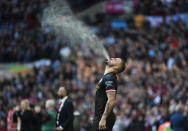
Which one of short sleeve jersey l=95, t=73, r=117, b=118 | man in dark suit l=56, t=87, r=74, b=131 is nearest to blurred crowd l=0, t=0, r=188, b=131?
man in dark suit l=56, t=87, r=74, b=131

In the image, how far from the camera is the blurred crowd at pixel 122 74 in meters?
19.0

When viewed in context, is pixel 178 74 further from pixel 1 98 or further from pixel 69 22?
pixel 1 98

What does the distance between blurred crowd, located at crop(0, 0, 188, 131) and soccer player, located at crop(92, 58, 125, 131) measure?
552 centimetres

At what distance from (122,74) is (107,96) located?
13.2 metres

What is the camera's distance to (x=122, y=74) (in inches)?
864

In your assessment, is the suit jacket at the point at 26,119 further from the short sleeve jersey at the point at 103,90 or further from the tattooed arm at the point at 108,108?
the tattooed arm at the point at 108,108

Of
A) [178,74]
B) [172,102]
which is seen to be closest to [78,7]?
[178,74]

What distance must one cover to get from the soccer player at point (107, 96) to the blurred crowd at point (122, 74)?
552 cm

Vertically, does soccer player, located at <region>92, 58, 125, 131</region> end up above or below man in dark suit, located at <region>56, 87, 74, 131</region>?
above

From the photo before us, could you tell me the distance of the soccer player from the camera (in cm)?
865

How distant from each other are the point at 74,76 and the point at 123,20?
535 centimetres

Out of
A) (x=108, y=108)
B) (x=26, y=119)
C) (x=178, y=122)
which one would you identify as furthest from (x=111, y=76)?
(x=178, y=122)

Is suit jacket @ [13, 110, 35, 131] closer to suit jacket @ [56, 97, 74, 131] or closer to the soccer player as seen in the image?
suit jacket @ [56, 97, 74, 131]

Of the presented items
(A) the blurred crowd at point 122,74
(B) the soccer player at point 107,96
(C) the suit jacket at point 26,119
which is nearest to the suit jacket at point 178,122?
(A) the blurred crowd at point 122,74
